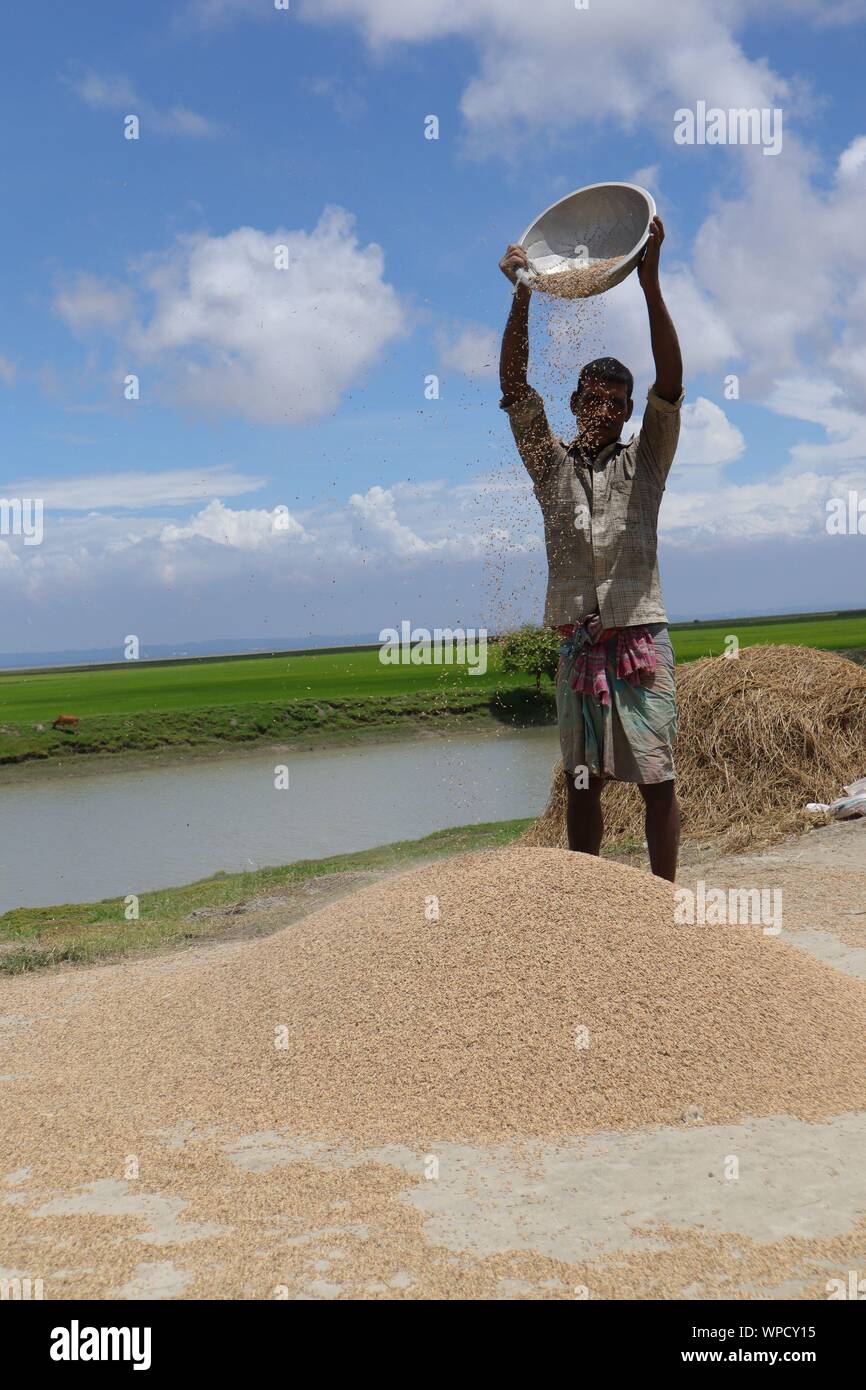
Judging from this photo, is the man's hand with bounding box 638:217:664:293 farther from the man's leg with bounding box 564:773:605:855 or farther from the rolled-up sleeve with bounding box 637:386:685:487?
the man's leg with bounding box 564:773:605:855

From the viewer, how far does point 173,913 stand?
558 centimetres

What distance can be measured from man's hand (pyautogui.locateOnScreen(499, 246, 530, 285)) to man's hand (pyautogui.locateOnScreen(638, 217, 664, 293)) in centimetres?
36

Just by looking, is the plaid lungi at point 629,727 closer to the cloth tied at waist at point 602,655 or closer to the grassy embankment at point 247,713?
the cloth tied at waist at point 602,655

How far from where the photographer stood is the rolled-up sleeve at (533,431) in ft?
11.2

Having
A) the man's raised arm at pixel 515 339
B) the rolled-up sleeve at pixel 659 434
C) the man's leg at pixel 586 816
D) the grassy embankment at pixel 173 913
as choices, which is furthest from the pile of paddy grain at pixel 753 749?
the man's raised arm at pixel 515 339

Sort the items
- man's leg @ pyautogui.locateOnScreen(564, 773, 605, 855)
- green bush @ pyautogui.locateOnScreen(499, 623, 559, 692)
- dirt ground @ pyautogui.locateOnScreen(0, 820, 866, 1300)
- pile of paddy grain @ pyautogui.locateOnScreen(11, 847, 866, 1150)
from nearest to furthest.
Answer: dirt ground @ pyautogui.locateOnScreen(0, 820, 866, 1300), pile of paddy grain @ pyautogui.locateOnScreen(11, 847, 866, 1150), man's leg @ pyautogui.locateOnScreen(564, 773, 605, 855), green bush @ pyautogui.locateOnScreen(499, 623, 559, 692)

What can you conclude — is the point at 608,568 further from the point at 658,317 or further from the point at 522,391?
the point at 658,317

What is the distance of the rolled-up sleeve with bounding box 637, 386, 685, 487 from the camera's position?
3.25 m

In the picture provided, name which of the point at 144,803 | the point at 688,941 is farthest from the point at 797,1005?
the point at 144,803

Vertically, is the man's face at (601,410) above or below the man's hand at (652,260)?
below

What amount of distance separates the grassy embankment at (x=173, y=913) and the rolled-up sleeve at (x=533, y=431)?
7.64 ft

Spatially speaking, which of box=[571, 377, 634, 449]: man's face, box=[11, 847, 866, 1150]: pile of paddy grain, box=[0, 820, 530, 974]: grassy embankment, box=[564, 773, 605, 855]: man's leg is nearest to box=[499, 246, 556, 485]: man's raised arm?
box=[571, 377, 634, 449]: man's face

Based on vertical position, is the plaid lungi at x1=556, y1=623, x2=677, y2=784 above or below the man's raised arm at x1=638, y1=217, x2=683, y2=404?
below

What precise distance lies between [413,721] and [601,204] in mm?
20497
